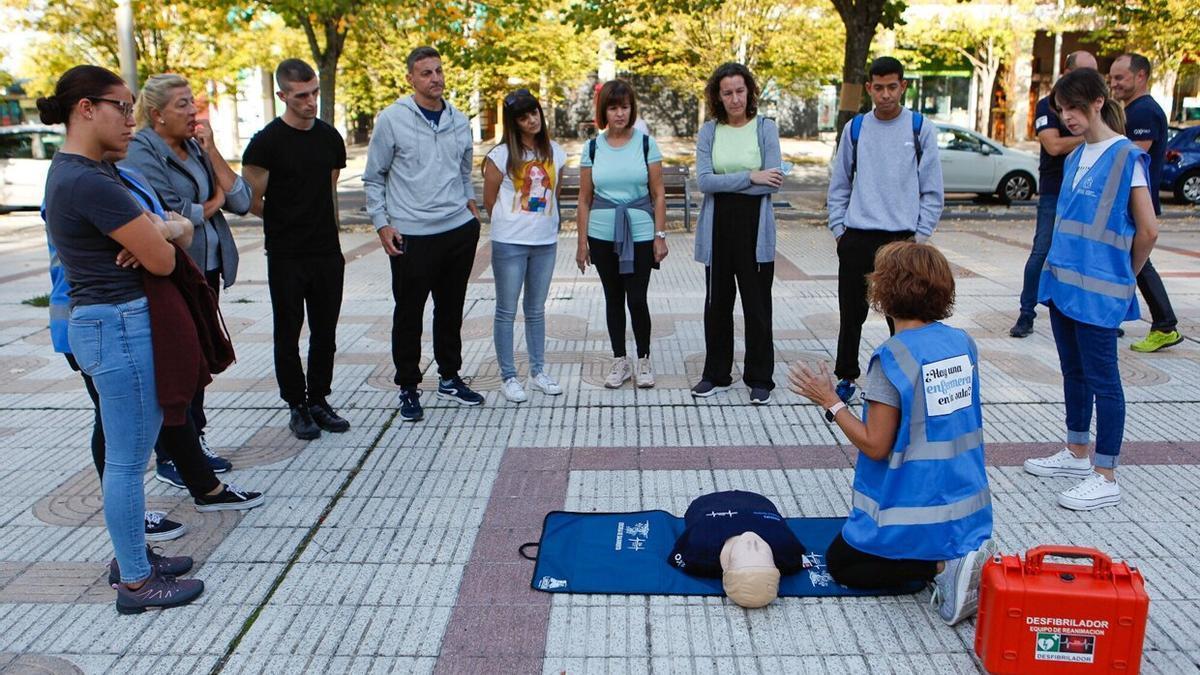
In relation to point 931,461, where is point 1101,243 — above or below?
above

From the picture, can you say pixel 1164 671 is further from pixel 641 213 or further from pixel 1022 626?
pixel 641 213

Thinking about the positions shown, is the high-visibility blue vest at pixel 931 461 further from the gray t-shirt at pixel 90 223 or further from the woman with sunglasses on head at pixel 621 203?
the woman with sunglasses on head at pixel 621 203

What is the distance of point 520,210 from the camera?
5699 millimetres

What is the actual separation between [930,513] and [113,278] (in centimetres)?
272

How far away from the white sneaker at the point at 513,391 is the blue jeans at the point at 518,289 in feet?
0.17

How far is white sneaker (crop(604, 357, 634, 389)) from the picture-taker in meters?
6.13

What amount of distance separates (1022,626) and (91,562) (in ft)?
10.7

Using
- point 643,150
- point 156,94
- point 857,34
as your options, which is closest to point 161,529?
point 156,94

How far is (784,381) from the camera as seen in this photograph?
6.20m

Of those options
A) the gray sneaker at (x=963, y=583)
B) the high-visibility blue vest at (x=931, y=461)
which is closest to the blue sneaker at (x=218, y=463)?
the high-visibility blue vest at (x=931, y=461)

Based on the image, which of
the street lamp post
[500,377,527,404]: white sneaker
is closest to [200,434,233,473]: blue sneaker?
[500,377,527,404]: white sneaker

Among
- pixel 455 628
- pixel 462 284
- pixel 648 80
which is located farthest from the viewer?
pixel 648 80

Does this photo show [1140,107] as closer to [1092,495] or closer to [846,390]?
[846,390]

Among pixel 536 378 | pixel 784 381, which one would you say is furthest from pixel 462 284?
pixel 784 381
